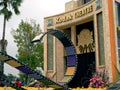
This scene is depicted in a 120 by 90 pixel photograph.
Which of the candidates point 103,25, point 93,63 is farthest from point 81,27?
point 103,25

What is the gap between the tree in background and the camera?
4503 centimetres

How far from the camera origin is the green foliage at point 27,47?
148 feet

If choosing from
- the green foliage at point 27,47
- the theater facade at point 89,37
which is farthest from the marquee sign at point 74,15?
the green foliage at point 27,47

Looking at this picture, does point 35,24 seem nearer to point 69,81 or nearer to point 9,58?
point 69,81

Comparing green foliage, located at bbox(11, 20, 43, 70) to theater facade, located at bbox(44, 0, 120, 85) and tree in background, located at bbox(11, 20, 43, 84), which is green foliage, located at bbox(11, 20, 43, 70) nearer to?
tree in background, located at bbox(11, 20, 43, 84)

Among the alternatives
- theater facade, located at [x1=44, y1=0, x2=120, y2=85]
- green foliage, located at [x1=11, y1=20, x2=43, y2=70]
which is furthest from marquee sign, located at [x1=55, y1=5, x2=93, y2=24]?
green foliage, located at [x1=11, y1=20, x2=43, y2=70]

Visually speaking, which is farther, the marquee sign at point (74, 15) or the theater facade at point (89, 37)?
the marquee sign at point (74, 15)

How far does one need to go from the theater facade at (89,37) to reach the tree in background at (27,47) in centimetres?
1206

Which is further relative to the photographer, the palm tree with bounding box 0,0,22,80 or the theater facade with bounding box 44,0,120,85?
the palm tree with bounding box 0,0,22,80

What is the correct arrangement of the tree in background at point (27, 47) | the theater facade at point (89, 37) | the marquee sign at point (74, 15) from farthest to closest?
the tree in background at point (27, 47), the marquee sign at point (74, 15), the theater facade at point (89, 37)

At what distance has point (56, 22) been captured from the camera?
32219 millimetres

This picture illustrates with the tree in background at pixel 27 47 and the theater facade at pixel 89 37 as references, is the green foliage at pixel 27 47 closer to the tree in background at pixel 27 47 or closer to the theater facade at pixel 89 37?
the tree in background at pixel 27 47

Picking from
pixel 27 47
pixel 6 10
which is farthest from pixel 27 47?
pixel 6 10

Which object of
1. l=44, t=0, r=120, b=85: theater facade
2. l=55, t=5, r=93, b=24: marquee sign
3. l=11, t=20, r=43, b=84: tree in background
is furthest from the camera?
l=11, t=20, r=43, b=84: tree in background
